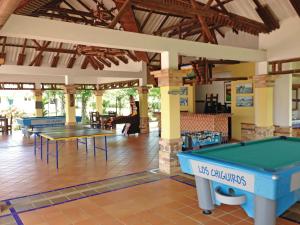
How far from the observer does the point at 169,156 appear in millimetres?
6578

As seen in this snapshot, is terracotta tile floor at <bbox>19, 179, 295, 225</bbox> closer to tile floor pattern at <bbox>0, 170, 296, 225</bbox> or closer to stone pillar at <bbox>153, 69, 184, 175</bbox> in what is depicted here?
tile floor pattern at <bbox>0, 170, 296, 225</bbox>

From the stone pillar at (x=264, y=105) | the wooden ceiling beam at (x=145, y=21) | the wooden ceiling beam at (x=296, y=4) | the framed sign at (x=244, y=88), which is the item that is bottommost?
the stone pillar at (x=264, y=105)

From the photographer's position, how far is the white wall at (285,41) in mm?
8148

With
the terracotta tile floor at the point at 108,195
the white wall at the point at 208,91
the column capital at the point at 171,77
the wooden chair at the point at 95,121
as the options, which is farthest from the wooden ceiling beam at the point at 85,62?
the column capital at the point at 171,77

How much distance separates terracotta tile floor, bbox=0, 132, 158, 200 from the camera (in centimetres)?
596

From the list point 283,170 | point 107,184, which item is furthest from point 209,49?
point 283,170

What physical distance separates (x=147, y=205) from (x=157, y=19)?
872cm

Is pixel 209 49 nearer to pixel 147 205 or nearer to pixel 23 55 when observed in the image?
pixel 147 205

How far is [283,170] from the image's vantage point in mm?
3094

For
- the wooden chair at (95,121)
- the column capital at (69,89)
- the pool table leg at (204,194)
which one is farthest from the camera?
the wooden chair at (95,121)

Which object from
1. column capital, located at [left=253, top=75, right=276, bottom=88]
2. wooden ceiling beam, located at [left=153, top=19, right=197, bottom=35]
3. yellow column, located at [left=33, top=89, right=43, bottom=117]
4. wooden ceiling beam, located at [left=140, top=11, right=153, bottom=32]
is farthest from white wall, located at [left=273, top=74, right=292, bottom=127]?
yellow column, located at [left=33, top=89, right=43, bottom=117]

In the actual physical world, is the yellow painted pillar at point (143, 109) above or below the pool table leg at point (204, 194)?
above

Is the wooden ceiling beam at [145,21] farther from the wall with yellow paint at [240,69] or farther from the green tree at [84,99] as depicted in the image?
the green tree at [84,99]

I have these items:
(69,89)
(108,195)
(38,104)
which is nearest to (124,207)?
(108,195)
